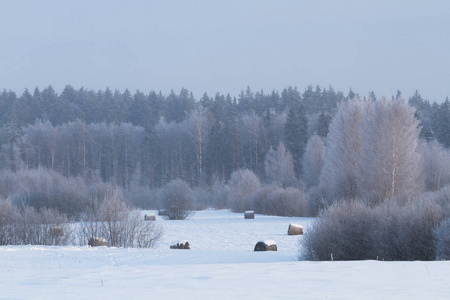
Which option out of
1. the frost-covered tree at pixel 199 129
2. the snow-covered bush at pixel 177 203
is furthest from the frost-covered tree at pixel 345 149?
the frost-covered tree at pixel 199 129

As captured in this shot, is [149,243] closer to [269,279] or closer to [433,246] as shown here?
[433,246]

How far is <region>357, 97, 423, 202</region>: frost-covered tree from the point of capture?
34.2 m

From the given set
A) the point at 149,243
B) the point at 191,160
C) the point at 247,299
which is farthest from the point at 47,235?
the point at 191,160

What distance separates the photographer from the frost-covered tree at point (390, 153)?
34.2m

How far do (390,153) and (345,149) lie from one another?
515 centimetres

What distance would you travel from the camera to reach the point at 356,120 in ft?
129

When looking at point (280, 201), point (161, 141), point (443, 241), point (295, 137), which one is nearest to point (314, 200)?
point (280, 201)

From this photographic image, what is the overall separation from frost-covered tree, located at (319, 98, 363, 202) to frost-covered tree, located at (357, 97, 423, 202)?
9.66 feet

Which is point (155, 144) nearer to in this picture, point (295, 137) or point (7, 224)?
point (295, 137)

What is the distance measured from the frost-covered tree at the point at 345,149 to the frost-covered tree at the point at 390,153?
9.66 feet

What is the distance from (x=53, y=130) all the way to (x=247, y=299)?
7376cm

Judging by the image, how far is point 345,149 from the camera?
129ft

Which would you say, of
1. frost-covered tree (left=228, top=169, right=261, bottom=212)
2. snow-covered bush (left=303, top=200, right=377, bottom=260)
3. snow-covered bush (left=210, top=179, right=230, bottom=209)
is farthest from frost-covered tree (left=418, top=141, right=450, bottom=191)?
snow-covered bush (left=303, top=200, right=377, bottom=260)

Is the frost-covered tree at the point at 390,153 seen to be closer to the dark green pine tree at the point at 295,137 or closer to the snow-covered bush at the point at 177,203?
the snow-covered bush at the point at 177,203
